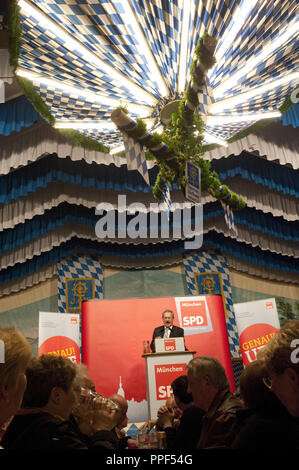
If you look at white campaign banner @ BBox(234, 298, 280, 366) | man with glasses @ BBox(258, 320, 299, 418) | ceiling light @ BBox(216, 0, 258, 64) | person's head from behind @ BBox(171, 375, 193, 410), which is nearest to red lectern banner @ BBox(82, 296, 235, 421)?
white campaign banner @ BBox(234, 298, 280, 366)

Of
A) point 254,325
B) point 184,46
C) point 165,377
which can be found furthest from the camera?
point 254,325

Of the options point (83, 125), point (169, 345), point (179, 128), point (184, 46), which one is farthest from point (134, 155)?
point (169, 345)

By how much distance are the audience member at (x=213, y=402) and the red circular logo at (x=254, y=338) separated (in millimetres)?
4891

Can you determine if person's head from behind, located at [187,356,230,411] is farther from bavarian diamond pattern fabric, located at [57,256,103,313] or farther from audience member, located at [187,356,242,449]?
bavarian diamond pattern fabric, located at [57,256,103,313]

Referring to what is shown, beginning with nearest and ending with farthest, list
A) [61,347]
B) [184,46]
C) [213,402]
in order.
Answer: [213,402] < [184,46] < [61,347]

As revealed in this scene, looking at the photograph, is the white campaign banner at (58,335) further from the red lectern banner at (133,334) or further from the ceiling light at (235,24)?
the ceiling light at (235,24)

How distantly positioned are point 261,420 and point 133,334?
564cm

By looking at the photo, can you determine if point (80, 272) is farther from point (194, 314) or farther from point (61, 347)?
point (194, 314)

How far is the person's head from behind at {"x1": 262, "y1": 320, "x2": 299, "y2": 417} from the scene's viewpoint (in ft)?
4.13

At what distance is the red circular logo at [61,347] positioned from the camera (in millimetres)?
6484

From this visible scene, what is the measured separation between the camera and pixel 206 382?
2.19m

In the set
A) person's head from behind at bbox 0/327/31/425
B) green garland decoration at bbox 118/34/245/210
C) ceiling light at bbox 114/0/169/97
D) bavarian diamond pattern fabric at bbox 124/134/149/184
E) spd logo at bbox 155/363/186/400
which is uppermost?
ceiling light at bbox 114/0/169/97

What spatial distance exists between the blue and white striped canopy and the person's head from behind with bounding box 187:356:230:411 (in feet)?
9.23
